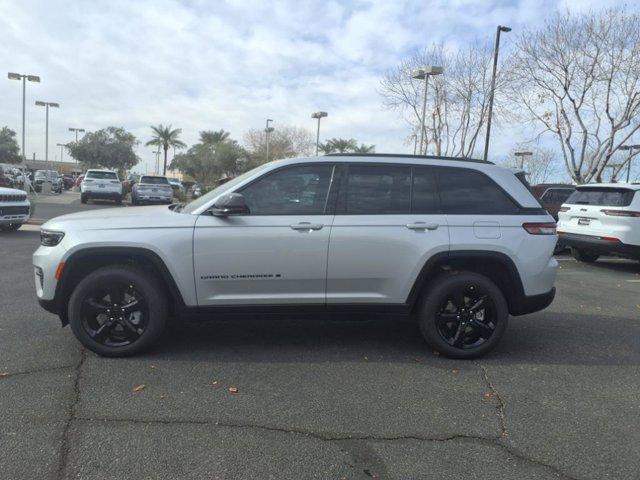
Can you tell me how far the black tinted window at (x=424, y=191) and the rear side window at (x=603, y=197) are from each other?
6.64m

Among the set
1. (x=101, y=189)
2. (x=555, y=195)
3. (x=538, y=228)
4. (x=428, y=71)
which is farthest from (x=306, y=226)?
(x=101, y=189)

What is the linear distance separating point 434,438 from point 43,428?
237 cm

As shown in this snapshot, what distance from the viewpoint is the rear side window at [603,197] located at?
32.1 feet

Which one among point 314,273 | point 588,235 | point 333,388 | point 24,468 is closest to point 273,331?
point 314,273

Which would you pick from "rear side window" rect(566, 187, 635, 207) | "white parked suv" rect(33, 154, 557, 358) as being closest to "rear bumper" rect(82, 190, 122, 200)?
"rear side window" rect(566, 187, 635, 207)

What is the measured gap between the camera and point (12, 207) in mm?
Result: 11953

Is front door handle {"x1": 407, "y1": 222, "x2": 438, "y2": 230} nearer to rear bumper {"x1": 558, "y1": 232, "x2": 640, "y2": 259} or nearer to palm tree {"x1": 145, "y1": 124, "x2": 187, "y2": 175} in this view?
rear bumper {"x1": 558, "y1": 232, "x2": 640, "y2": 259}

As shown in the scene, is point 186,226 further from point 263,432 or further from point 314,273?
point 263,432

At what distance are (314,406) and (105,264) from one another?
2.14 metres

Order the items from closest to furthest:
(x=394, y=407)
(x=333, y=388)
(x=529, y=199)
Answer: (x=394, y=407)
(x=333, y=388)
(x=529, y=199)

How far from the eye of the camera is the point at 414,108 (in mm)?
26719

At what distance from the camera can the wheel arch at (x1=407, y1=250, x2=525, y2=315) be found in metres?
4.61

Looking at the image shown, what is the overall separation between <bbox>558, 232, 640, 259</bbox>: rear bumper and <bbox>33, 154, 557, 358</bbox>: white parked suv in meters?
5.81

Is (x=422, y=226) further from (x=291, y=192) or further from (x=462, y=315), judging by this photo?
(x=291, y=192)
